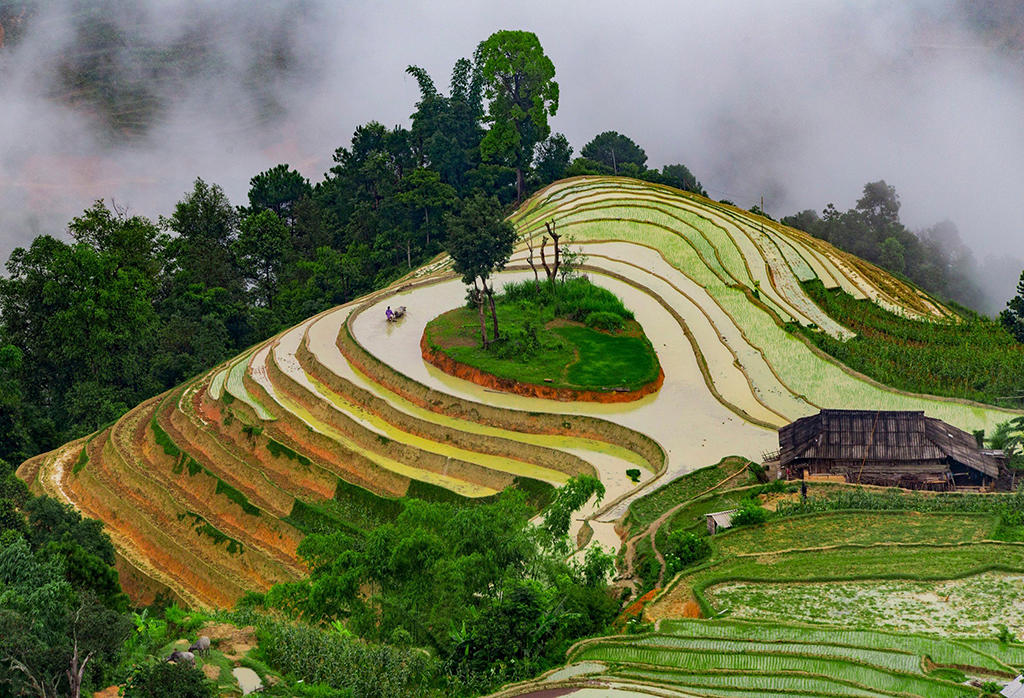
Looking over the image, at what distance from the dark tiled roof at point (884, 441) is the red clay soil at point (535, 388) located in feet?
18.6

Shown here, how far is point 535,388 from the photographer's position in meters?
24.3

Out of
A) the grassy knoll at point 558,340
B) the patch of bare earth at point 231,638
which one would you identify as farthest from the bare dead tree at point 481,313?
the patch of bare earth at point 231,638

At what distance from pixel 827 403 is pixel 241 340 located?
24363mm

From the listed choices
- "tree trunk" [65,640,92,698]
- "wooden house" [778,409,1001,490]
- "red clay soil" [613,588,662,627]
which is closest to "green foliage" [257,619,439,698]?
"tree trunk" [65,640,92,698]

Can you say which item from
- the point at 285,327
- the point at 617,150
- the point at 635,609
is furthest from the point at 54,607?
the point at 617,150

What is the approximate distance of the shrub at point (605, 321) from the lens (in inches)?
1091

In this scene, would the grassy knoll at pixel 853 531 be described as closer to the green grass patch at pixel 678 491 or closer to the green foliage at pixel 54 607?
the green grass patch at pixel 678 491

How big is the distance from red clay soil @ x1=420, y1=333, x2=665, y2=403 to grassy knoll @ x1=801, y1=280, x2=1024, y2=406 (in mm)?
5776

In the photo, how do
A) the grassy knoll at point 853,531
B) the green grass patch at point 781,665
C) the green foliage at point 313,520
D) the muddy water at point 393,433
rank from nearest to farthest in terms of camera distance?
the green grass patch at point 781,665 < the grassy knoll at point 853,531 < the green foliage at point 313,520 < the muddy water at point 393,433

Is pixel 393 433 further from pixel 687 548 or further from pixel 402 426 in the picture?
pixel 687 548

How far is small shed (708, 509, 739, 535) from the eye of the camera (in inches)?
663

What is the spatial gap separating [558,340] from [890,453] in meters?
10.8

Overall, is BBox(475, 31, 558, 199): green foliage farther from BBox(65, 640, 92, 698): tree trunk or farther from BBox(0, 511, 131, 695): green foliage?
BBox(65, 640, 92, 698): tree trunk

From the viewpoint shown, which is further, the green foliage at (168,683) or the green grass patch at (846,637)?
the green grass patch at (846,637)
